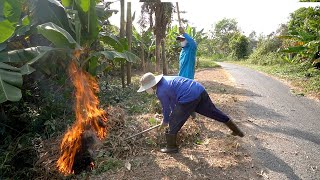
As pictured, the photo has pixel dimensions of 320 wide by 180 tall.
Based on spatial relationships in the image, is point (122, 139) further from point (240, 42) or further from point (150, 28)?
point (240, 42)

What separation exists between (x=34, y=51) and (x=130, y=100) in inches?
120

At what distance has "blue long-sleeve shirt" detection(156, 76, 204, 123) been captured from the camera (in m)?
4.40

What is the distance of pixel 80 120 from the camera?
4906 millimetres

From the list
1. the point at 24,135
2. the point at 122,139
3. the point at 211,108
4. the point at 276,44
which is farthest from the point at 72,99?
the point at 276,44

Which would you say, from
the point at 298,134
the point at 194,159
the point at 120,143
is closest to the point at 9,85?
the point at 120,143

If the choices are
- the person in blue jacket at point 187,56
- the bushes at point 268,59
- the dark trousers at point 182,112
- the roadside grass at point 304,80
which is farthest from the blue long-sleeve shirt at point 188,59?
the bushes at point 268,59

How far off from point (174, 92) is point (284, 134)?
242 centimetres

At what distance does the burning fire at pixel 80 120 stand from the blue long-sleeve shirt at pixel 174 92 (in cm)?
141

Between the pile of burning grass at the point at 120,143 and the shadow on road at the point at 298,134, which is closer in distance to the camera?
the pile of burning grass at the point at 120,143

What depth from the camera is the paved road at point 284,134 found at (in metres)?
4.03

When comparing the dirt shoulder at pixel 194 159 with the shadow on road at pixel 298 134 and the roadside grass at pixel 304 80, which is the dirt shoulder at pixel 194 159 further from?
the roadside grass at pixel 304 80

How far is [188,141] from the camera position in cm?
504

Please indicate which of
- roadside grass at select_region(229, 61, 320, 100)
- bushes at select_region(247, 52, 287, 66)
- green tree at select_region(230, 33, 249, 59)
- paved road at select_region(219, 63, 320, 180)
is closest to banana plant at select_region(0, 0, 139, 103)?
paved road at select_region(219, 63, 320, 180)

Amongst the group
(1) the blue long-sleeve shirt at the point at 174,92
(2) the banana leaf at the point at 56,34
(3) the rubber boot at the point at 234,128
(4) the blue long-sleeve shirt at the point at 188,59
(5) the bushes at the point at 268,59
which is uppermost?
(2) the banana leaf at the point at 56,34
